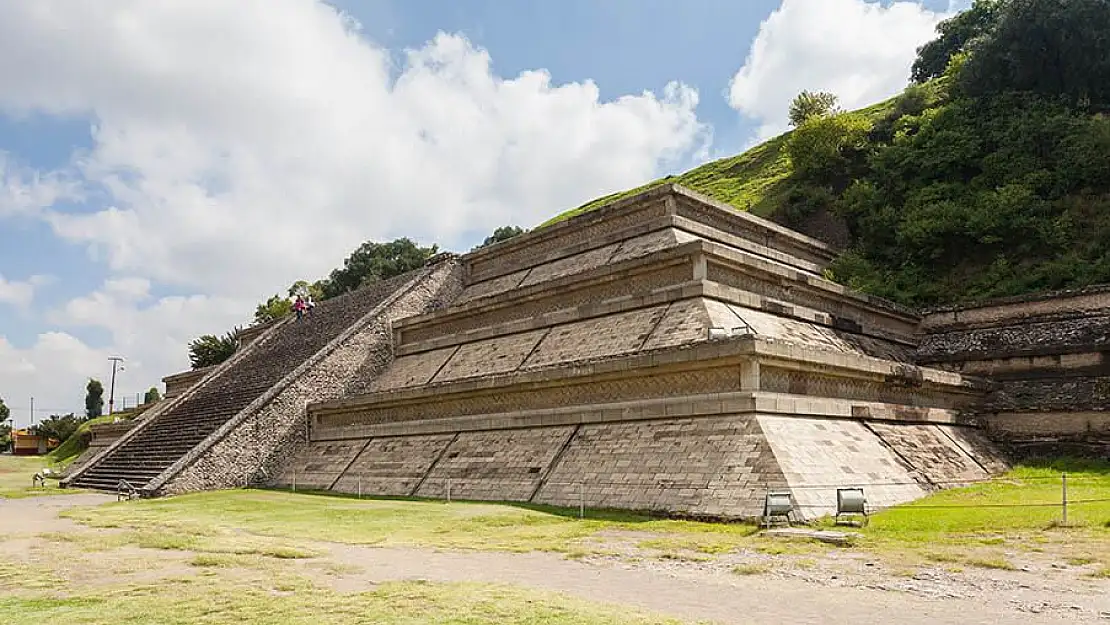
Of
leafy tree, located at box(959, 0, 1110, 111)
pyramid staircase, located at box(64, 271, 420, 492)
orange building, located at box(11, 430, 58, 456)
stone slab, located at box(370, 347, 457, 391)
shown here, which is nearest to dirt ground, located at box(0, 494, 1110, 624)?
stone slab, located at box(370, 347, 457, 391)

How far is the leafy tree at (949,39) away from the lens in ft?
139

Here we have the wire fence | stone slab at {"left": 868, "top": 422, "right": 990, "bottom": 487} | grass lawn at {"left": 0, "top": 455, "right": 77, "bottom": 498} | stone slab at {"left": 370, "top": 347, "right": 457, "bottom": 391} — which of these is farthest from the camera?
stone slab at {"left": 370, "top": 347, "right": 457, "bottom": 391}

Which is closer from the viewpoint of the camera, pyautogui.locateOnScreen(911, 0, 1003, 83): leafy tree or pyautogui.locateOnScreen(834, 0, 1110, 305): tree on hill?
pyautogui.locateOnScreen(834, 0, 1110, 305): tree on hill

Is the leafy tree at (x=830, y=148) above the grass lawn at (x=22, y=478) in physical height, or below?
above

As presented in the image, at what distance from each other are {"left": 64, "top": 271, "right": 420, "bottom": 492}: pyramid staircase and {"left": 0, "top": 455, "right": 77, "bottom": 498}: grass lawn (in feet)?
3.41

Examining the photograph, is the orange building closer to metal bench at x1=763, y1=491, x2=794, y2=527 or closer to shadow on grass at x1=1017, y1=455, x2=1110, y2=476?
metal bench at x1=763, y1=491, x2=794, y2=527

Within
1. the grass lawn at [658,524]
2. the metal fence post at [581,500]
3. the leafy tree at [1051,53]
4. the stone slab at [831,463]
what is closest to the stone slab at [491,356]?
the grass lawn at [658,524]

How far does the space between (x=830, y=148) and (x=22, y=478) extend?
3047cm

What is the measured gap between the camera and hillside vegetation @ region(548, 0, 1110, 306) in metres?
21.6

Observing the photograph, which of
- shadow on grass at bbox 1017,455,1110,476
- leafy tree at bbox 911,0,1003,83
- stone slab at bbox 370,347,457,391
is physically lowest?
shadow on grass at bbox 1017,455,1110,476

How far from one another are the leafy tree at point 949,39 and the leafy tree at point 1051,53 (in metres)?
16.8

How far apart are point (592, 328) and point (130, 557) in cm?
1082

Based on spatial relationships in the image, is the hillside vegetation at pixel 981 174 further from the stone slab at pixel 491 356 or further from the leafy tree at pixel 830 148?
the stone slab at pixel 491 356

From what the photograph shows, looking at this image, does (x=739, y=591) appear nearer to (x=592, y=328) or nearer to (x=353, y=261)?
(x=592, y=328)
